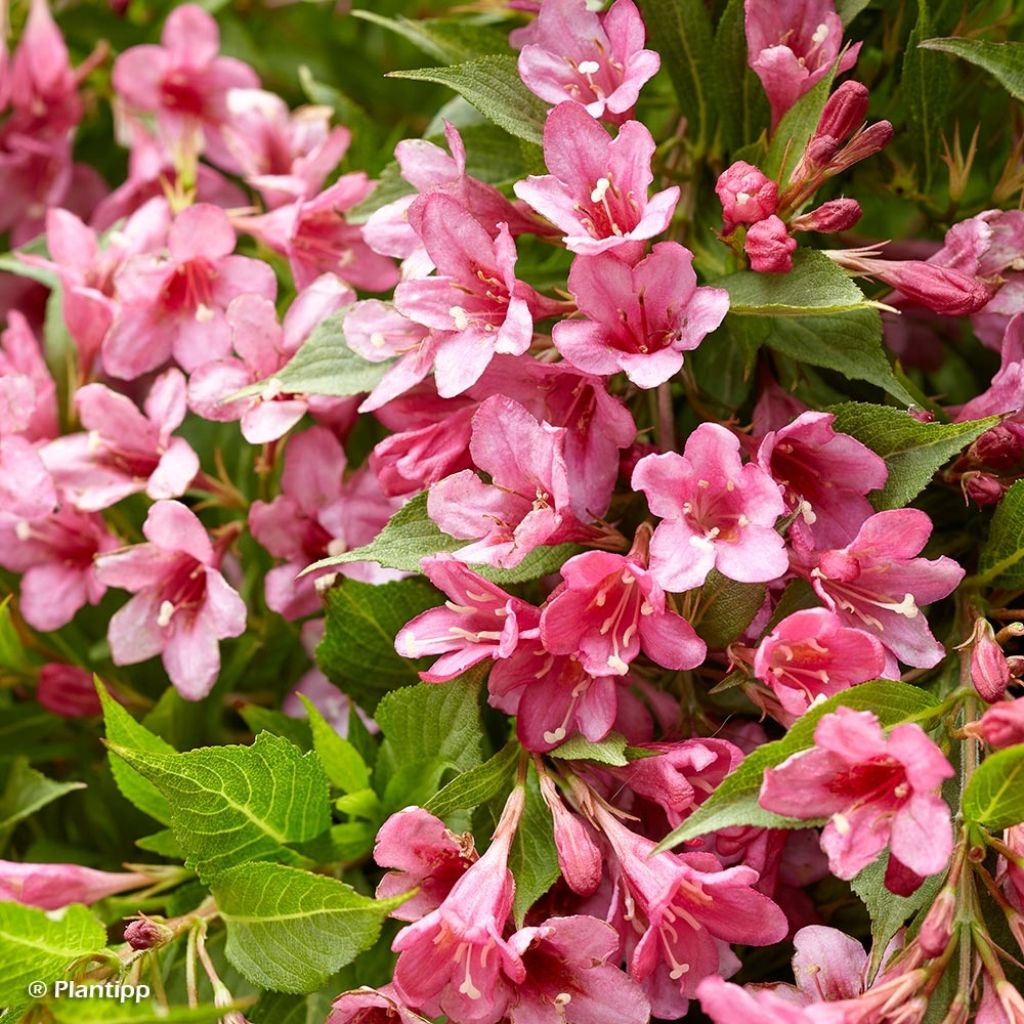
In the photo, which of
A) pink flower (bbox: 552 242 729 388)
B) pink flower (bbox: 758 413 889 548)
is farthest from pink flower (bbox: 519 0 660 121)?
pink flower (bbox: 758 413 889 548)

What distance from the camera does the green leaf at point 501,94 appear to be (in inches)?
35.8

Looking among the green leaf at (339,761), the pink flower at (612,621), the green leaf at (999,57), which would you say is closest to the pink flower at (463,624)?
the pink flower at (612,621)

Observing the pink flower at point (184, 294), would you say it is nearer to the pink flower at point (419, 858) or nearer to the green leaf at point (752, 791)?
the pink flower at point (419, 858)

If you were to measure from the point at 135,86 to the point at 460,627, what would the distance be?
80cm

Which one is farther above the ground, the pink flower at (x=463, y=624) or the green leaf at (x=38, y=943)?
the pink flower at (x=463, y=624)

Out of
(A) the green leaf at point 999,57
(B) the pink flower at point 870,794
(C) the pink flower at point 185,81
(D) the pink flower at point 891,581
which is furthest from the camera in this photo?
(C) the pink flower at point 185,81

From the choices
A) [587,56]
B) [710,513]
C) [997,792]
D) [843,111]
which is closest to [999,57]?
[843,111]

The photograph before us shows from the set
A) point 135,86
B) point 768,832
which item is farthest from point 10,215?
point 768,832

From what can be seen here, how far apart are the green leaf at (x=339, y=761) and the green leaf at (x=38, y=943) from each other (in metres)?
0.18

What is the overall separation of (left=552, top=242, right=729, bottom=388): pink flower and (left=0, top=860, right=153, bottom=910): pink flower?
51 centimetres

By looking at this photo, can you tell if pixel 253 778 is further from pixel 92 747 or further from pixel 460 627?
pixel 92 747

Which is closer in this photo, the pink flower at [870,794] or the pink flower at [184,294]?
the pink flower at [870,794]

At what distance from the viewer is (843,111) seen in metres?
0.84

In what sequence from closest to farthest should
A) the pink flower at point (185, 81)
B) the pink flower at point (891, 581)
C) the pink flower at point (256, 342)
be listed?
the pink flower at point (891, 581) < the pink flower at point (256, 342) < the pink flower at point (185, 81)
